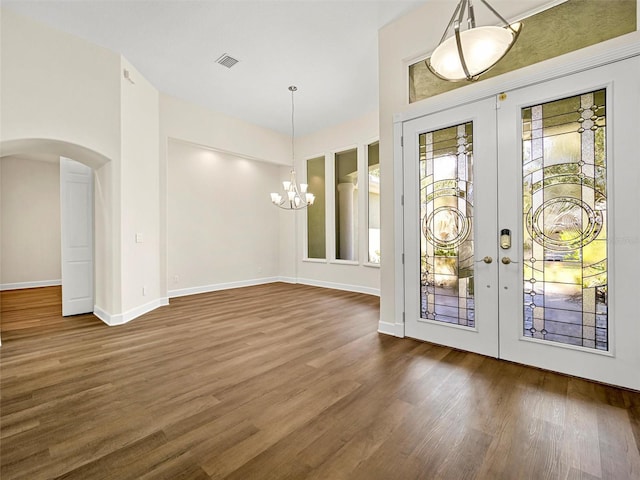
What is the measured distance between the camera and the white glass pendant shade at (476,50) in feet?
5.60

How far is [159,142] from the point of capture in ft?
17.7

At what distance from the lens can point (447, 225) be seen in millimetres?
3307

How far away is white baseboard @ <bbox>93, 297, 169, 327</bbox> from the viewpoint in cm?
425

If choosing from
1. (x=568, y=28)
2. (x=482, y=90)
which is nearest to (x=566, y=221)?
(x=482, y=90)

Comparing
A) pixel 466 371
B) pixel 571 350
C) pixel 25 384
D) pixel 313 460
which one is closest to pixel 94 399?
pixel 25 384

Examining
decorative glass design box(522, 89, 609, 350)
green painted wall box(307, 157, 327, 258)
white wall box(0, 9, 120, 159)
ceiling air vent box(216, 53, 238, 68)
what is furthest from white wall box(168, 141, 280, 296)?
decorative glass design box(522, 89, 609, 350)

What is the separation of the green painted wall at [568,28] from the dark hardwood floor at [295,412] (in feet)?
9.46

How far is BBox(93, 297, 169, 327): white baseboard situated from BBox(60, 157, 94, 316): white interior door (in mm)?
321

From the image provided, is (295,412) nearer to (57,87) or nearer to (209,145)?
(57,87)

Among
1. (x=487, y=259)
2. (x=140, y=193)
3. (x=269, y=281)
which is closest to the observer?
(x=487, y=259)

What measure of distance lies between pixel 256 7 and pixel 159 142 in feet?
10.1

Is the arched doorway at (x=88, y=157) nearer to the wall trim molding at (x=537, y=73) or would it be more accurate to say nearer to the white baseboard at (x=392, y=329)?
the white baseboard at (x=392, y=329)

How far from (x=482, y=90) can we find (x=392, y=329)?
2824mm

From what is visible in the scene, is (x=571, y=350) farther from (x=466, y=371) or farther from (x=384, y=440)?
(x=384, y=440)
